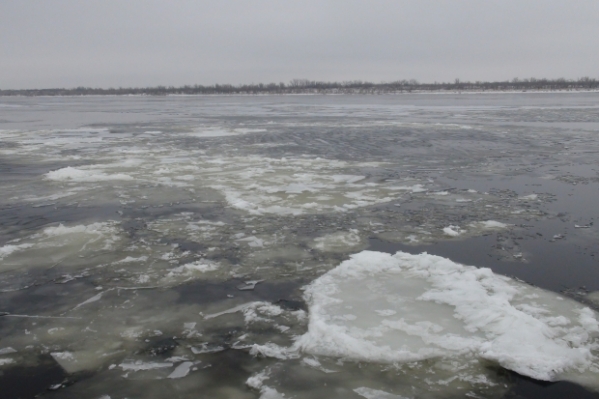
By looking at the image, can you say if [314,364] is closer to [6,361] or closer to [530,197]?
[6,361]

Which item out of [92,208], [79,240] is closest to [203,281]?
[79,240]

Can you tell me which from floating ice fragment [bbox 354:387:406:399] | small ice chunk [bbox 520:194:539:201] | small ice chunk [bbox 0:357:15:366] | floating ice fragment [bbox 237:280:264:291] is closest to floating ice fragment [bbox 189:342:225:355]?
floating ice fragment [bbox 237:280:264:291]

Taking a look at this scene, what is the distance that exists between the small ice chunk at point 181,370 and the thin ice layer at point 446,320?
36.8 inches

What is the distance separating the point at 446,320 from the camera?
172 inches

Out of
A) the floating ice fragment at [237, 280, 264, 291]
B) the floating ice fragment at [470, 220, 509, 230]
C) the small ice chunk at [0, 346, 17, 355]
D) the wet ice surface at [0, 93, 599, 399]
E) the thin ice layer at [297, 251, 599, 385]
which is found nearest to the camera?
the wet ice surface at [0, 93, 599, 399]

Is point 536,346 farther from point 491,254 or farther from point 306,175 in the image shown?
point 306,175

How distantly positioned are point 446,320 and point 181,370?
2408 mm

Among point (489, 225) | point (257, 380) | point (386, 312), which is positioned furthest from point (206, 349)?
point (489, 225)

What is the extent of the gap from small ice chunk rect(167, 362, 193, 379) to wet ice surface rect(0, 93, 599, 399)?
0.02 metres

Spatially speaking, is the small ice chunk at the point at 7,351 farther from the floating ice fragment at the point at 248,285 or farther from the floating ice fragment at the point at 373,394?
the floating ice fragment at the point at 373,394

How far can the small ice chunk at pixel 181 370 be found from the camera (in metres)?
3.61

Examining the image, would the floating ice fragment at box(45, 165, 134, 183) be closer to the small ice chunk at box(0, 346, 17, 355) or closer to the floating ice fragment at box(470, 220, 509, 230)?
the small ice chunk at box(0, 346, 17, 355)

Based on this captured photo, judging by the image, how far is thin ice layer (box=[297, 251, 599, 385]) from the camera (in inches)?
149

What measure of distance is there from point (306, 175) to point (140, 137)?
447 inches
